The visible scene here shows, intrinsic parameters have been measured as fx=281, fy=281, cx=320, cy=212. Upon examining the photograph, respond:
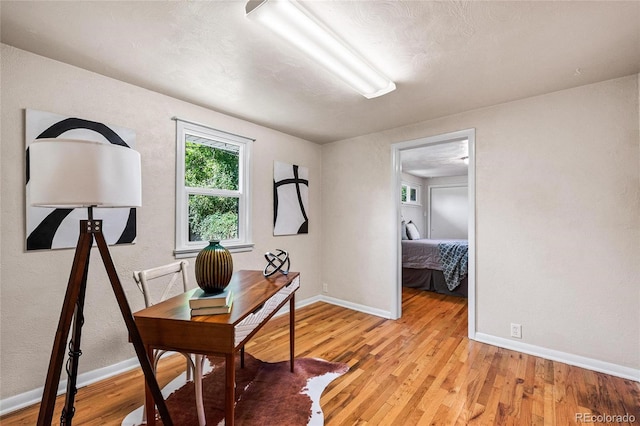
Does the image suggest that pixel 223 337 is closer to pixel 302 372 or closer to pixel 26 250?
pixel 302 372

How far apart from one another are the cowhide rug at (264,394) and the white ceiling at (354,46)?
238 centimetres

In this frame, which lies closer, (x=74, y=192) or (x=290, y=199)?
(x=74, y=192)

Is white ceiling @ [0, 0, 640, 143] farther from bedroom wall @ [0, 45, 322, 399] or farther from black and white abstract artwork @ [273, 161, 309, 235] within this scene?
black and white abstract artwork @ [273, 161, 309, 235]

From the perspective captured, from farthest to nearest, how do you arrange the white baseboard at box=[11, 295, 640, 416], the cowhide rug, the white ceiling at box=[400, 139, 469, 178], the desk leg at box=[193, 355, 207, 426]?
the white ceiling at box=[400, 139, 469, 178] < the white baseboard at box=[11, 295, 640, 416] < the cowhide rug < the desk leg at box=[193, 355, 207, 426]

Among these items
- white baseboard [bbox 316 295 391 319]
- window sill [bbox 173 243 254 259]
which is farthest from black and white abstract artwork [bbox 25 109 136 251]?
white baseboard [bbox 316 295 391 319]

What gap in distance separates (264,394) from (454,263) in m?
3.57

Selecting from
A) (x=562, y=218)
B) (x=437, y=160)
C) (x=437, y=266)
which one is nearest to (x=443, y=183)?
(x=437, y=160)

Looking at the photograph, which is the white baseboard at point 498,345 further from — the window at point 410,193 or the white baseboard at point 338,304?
the window at point 410,193

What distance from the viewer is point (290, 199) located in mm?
3836

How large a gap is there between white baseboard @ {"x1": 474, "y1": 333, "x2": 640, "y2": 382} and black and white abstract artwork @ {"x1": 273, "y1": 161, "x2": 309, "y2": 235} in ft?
8.11

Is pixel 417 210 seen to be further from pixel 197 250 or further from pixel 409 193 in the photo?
pixel 197 250

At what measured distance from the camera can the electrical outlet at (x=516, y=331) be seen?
105 inches

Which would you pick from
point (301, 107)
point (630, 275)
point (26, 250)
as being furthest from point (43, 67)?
point (630, 275)

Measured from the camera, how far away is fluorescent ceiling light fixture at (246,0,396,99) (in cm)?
145
